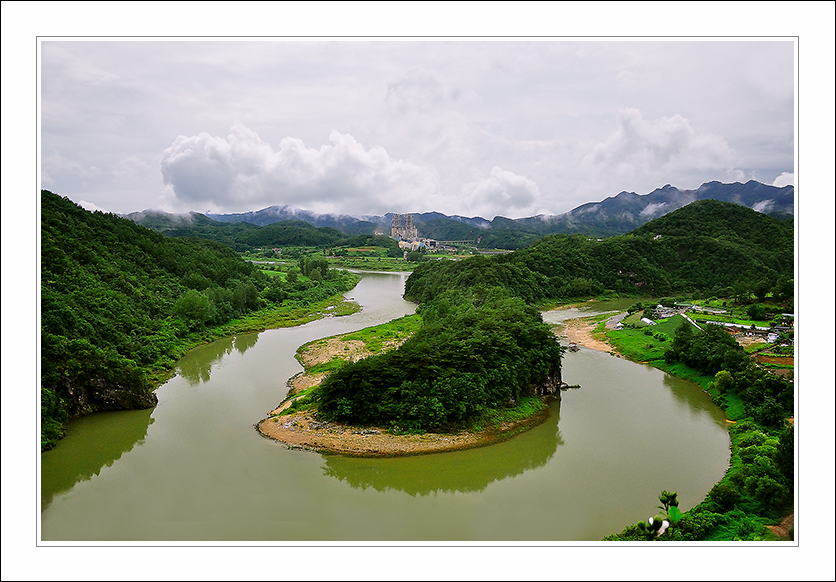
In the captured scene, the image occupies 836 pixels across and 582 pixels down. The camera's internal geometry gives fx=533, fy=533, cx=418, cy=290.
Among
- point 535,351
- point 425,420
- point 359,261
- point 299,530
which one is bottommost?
point 299,530

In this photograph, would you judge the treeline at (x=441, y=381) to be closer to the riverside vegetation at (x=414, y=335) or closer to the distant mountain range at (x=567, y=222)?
the riverside vegetation at (x=414, y=335)

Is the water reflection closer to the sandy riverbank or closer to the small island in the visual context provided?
the small island

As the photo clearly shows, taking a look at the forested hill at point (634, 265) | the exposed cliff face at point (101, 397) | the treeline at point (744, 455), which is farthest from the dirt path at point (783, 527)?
the forested hill at point (634, 265)

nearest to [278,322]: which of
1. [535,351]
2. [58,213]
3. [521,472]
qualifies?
[58,213]

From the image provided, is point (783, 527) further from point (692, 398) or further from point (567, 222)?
point (567, 222)

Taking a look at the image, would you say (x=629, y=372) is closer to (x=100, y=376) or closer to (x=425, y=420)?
(x=425, y=420)

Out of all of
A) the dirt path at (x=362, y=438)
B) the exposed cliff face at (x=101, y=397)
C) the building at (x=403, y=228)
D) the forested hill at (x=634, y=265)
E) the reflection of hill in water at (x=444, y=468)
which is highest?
the building at (x=403, y=228)
